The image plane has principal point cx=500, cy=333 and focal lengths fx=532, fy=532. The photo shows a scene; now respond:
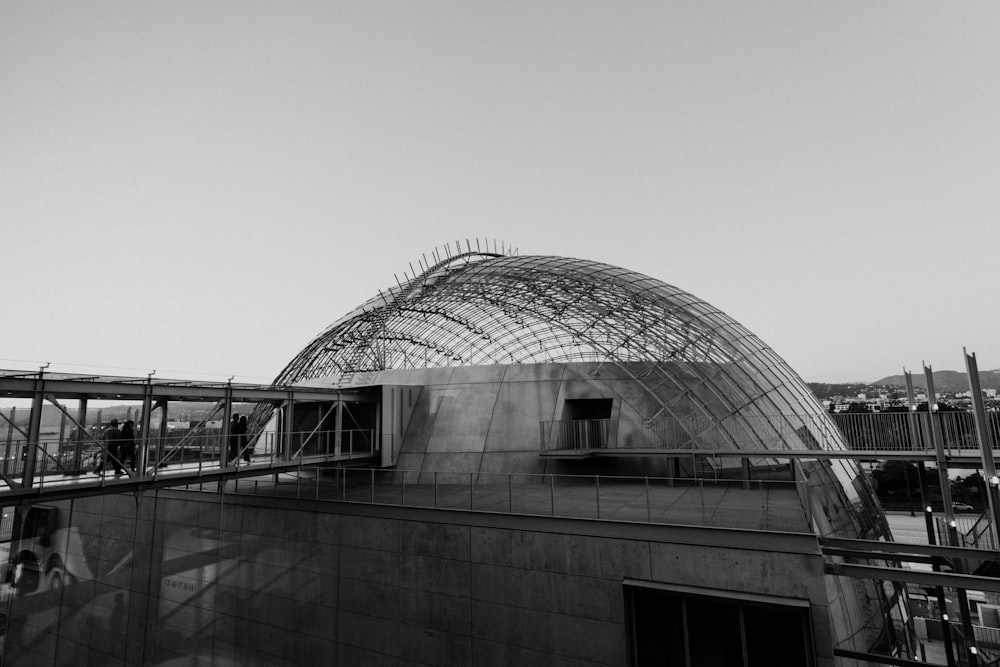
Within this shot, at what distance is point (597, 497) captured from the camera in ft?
51.8

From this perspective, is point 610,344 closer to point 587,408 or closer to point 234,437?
point 587,408

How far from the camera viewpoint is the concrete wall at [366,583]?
14578 millimetres

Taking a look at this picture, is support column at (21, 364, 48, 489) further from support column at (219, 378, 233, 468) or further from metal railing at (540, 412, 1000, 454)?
metal railing at (540, 412, 1000, 454)

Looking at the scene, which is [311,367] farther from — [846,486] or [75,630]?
[846,486]

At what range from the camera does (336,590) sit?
19125 millimetres

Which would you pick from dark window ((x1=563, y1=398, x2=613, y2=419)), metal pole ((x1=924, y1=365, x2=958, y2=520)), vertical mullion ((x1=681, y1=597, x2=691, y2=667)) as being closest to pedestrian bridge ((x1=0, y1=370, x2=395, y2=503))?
dark window ((x1=563, y1=398, x2=613, y2=419))

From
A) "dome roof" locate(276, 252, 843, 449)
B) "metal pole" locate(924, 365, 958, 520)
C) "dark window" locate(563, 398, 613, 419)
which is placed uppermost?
"dome roof" locate(276, 252, 843, 449)

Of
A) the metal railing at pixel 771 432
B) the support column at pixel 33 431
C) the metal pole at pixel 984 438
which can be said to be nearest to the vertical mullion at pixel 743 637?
the metal pole at pixel 984 438

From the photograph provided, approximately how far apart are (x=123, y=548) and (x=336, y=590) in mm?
13893

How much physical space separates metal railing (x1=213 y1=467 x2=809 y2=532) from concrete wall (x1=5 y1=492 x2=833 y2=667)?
663 mm

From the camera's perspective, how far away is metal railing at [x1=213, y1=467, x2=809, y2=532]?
15509 millimetres

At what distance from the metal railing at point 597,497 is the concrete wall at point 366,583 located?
0.66m

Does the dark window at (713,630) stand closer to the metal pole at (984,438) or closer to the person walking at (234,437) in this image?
the metal pole at (984,438)

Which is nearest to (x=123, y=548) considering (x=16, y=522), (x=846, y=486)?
(x=16, y=522)
